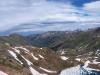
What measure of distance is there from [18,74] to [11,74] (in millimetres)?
7518

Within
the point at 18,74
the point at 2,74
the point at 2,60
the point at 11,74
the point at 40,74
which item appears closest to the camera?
the point at 2,74

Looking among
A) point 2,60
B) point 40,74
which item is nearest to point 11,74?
point 2,60

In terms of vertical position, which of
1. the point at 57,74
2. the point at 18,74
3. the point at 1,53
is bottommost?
the point at 57,74

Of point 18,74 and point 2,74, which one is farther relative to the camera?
point 18,74

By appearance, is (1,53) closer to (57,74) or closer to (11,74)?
(57,74)

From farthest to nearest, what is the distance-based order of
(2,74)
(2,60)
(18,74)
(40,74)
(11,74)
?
(40,74) < (2,60) < (18,74) < (11,74) < (2,74)

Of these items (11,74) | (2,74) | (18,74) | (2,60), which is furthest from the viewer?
(2,60)

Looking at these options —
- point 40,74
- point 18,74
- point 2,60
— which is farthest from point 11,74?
point 40,74

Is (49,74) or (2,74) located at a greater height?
(2,74)

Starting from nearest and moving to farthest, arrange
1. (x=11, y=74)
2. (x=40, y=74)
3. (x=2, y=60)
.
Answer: (x=11, y=74) → (x=2, y=60) → (x=40, y=74)

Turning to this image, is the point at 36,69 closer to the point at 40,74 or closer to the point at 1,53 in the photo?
the point at 40,74

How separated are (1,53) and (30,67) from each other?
18.5m

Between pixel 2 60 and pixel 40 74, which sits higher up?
pixel 2 60

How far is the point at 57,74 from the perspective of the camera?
198m
